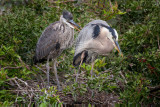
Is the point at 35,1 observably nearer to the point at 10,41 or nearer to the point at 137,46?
the point at 10,41

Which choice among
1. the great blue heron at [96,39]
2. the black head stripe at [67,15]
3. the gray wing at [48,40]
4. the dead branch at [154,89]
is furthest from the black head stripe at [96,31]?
the dead branch at [154,89]

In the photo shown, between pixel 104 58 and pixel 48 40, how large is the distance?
1.05 metres

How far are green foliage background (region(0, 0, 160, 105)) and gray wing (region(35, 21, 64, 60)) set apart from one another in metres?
0.15

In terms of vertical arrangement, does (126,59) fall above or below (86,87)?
above

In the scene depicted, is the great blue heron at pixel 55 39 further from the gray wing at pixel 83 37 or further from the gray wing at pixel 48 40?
the gray wing at pixel 83 37

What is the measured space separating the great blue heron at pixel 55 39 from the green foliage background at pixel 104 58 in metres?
0.16

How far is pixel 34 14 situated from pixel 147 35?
1.77 meters

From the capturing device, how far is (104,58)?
3902 mm

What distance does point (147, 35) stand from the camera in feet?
12.8

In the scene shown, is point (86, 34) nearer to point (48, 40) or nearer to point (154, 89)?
point (48, 40)

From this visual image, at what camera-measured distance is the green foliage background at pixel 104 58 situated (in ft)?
11.4

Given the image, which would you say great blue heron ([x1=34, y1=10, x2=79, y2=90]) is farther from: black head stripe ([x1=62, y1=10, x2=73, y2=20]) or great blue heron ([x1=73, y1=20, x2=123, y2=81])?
great blue heron ([x1=73, y1=20, x2=123, y2=81])

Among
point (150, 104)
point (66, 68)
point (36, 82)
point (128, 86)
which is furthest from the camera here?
point (66, 68)

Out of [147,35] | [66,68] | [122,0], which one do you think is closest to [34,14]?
[66,68]
